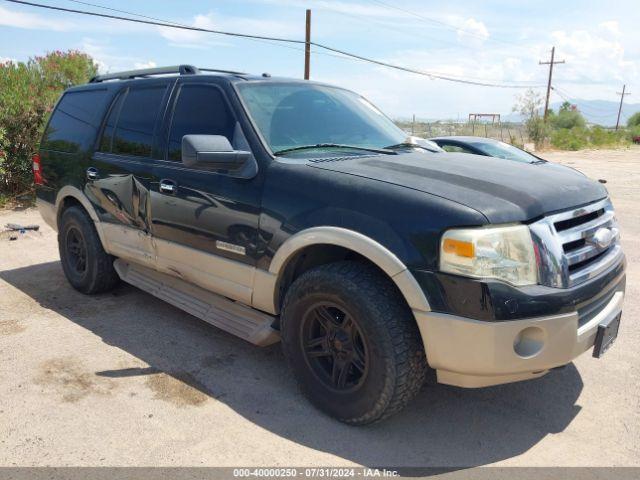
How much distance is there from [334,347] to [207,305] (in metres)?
1.27

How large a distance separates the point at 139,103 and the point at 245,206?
1726 millimetres

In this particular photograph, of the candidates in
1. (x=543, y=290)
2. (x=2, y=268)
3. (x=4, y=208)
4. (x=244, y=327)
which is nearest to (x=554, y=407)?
(x=543, y=290)

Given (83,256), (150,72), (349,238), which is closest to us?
(349,238)

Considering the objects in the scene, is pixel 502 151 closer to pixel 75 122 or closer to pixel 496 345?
pixel 75 122

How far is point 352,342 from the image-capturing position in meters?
2.92

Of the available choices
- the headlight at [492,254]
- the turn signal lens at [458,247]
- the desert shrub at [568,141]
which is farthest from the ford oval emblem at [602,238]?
the desert shrub at [568,141]

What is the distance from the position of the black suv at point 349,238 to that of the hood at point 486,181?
13 mm

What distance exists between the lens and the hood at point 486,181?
8.57 feet

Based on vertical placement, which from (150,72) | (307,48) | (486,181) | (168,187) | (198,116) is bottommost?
(168,187)

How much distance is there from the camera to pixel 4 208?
931 centimetres

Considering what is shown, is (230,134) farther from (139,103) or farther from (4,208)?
(4,208)

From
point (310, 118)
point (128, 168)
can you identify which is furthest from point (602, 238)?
point (128, 168)

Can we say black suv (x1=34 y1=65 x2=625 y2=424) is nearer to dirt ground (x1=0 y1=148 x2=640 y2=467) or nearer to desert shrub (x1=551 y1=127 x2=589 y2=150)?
dirt ground (x1=0 y1=148 x2=640 y2=467)

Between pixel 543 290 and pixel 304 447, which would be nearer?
pixel 543 290
